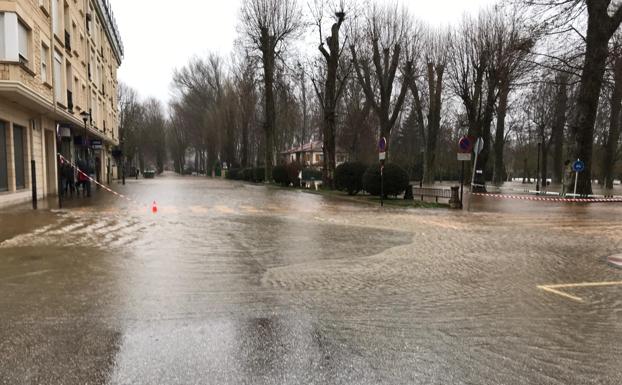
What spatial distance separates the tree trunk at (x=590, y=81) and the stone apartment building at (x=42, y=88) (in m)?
21.8

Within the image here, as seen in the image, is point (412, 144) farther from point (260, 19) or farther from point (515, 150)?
point (260, 19)

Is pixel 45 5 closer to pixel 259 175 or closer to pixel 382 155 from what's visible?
pixel 382 155

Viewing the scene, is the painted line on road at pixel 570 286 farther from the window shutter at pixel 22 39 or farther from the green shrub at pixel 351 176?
the window shutter at pixel 22 39

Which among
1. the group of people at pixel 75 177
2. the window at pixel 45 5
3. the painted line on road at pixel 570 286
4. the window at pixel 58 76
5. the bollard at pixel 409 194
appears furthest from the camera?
the group of people at pixel 75 177

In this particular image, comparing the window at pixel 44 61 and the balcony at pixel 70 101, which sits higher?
the window at pixel 44 61

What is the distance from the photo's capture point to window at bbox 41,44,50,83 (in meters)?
18.7

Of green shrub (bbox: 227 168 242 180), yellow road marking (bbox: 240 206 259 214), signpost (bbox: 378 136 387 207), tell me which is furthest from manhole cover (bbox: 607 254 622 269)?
green shrub (bbox: 227 168 242 180)

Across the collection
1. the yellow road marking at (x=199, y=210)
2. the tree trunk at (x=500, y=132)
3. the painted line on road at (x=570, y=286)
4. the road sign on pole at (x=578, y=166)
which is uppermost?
the tree trunk at (x=500, y=132)

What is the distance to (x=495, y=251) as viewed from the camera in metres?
8.54

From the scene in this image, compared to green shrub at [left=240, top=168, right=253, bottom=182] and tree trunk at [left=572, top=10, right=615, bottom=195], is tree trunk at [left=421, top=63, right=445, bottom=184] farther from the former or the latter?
green shrub at [left=240, top=168, right=253, bottom=182]

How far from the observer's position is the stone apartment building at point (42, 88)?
15.1 metres

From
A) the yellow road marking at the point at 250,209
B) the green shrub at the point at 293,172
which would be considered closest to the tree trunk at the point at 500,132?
the green shrub at the point at 293,172

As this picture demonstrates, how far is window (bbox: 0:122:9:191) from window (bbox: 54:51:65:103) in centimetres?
473

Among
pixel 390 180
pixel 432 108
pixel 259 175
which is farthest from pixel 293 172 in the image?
pixel 390 180
